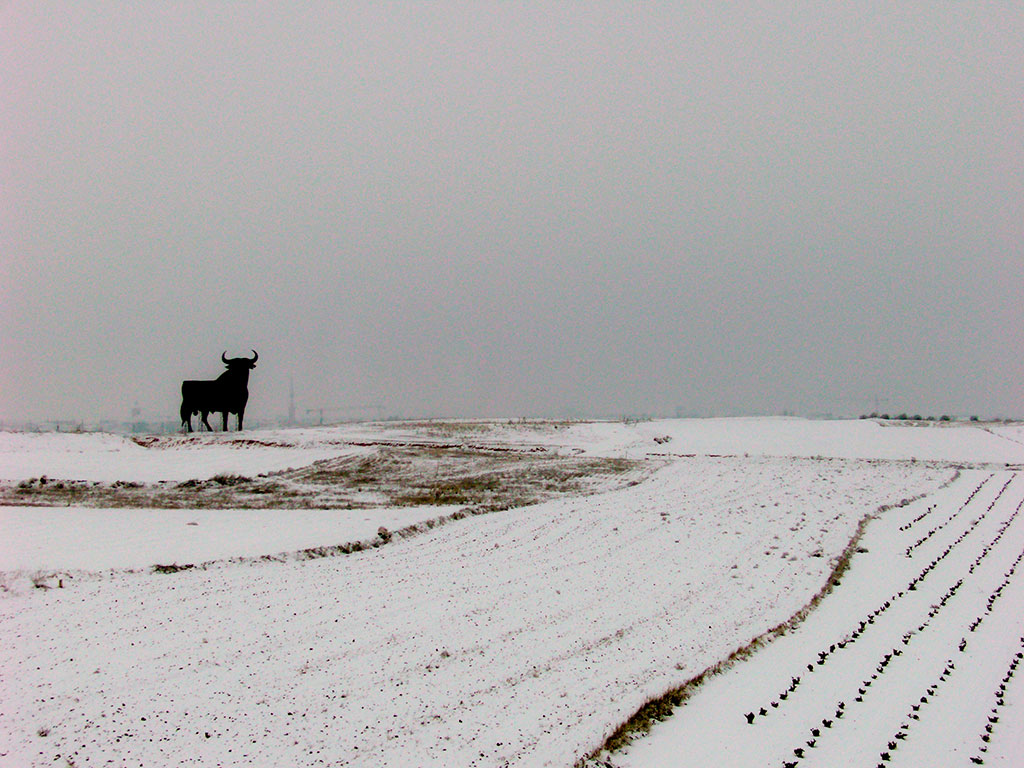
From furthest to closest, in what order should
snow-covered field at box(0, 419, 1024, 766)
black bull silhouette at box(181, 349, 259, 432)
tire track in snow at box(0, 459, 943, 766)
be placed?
black bull silhouette at box(181, 349, 259, 432)
snow-covered field at box(0, 419, 1024, 766)
tire track in snow at box(0, 459, 943, 766)

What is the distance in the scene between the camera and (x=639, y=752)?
19.9ft

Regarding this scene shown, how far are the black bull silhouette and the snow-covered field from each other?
22.6 metres

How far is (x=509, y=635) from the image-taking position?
337 inches

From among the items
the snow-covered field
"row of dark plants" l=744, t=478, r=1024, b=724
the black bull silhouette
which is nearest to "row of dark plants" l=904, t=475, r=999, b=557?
the snow-covered field

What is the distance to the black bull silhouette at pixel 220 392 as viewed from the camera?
38.2 m

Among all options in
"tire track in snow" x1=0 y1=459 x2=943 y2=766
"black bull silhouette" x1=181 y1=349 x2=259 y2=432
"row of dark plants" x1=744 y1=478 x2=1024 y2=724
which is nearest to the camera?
"tire track in snow" x1=0 y1=459 x2=943 y2=766

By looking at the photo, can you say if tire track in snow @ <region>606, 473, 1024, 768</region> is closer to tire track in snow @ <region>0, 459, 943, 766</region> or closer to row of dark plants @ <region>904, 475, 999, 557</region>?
tire track in snow @ <region>0, 459, 943, 766</region>

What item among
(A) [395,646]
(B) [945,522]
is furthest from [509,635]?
(B) [945,522]

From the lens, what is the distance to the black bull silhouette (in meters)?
38.2

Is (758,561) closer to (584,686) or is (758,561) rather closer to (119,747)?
(584,686)

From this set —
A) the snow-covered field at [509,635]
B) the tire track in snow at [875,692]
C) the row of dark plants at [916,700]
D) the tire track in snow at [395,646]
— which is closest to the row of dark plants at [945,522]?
the snow-covered field at [509,635]

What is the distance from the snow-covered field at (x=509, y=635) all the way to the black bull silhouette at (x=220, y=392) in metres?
22.6

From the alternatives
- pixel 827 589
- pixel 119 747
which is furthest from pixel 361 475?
pixel 119 747

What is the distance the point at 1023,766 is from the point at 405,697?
5638mm
